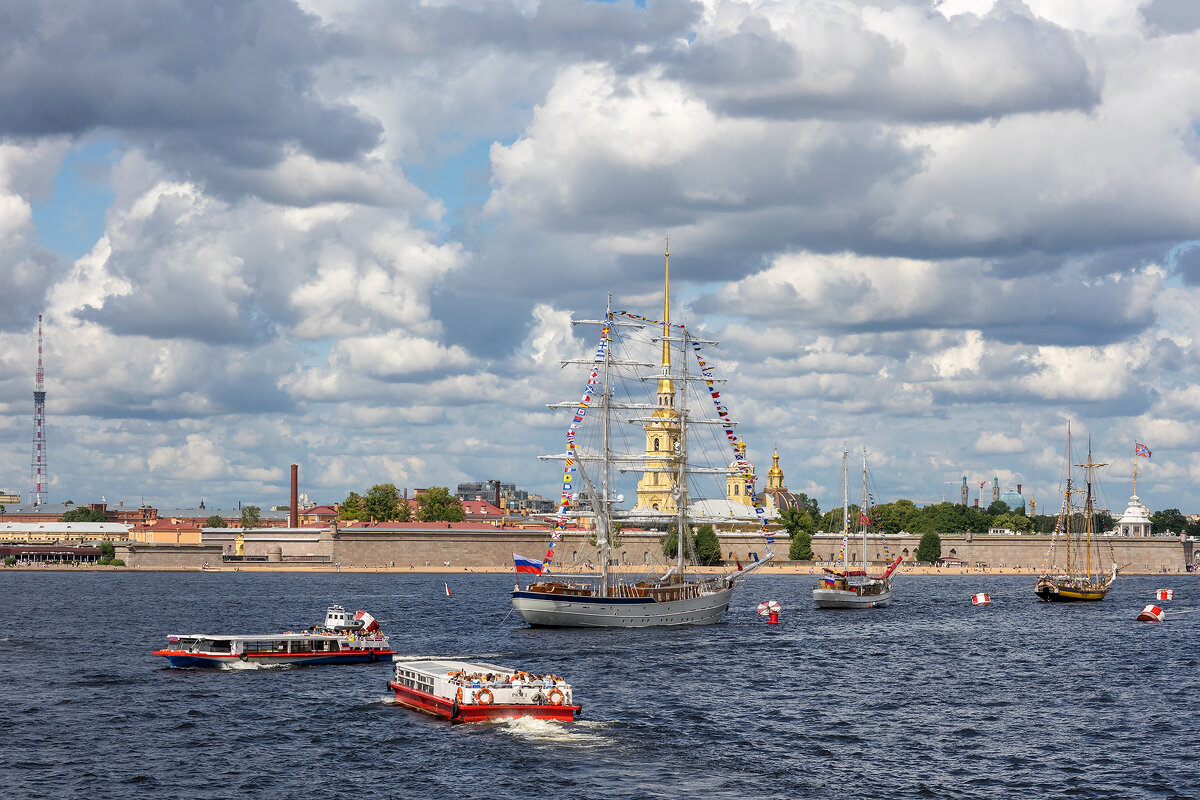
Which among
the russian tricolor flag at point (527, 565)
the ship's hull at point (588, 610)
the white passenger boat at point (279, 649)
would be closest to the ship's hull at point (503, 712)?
→ the white passenger boat at point (279, 649)

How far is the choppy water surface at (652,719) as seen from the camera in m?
40.0

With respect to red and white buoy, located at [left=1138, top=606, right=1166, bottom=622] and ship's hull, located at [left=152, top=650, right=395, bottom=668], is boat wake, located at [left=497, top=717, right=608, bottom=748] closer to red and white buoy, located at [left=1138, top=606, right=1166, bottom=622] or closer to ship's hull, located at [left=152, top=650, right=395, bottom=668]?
ship's hull, located at [left=152, top=650, right=395, bottom=668]

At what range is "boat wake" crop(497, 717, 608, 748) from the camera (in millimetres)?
44500

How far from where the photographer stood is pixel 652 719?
49875mm

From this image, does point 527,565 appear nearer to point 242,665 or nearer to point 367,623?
point 367,623

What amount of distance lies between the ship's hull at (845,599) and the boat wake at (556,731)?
7646 centimetres

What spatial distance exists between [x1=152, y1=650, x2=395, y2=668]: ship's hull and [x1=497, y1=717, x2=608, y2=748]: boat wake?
21.5 m

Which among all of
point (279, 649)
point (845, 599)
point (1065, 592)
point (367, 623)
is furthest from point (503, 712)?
point (1065, 592)

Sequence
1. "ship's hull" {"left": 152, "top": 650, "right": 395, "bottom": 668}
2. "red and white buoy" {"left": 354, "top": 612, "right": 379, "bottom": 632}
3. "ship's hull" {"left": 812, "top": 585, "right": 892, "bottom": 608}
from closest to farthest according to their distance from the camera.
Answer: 1. "ship's hull" {"left": 152, "top": 650, "right": 395, "bottom": 668}
2. "red and white buoy" {"left": 354, "top": 612, "right": 379, "bottom": 632}
3. "ship's hull" {"left": 812, "top": 585, "right": 892, "bottom": 608}

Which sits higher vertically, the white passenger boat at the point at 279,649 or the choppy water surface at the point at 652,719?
the white passenger boat at the point at 279,649

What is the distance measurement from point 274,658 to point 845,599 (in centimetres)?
6732

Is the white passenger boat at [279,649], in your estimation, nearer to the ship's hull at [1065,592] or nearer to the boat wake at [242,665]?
the boat wake at [242,665]

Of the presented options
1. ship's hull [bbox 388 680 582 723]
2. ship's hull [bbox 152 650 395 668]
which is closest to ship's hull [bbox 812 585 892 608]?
ship's hull [bbox 152 650 395 668]

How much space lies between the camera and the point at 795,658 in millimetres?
74750
